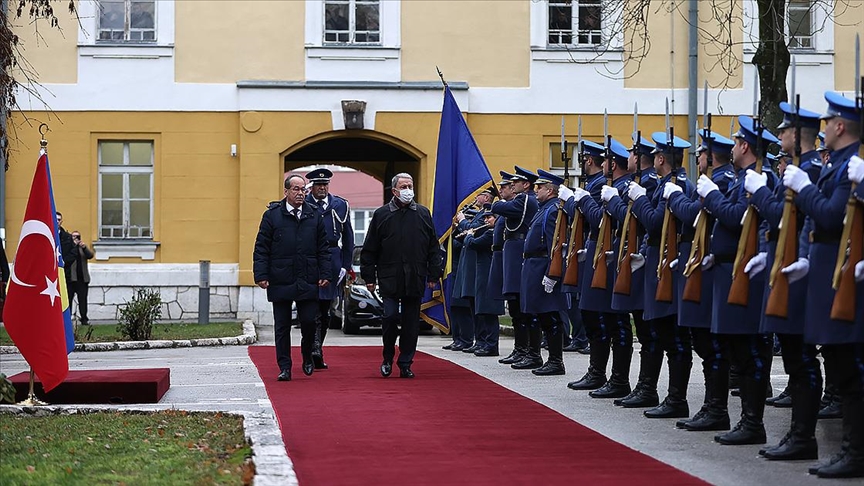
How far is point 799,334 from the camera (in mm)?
8133

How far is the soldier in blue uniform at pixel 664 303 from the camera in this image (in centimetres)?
1030

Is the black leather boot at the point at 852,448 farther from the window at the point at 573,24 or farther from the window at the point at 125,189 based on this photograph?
the window at the point at 125,189

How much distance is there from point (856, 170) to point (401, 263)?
7.19m

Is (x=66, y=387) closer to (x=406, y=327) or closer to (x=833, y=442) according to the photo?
(x=406, y=327)

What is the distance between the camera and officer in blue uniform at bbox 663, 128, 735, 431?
945cm

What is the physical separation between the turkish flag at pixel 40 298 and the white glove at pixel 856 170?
6.23 m

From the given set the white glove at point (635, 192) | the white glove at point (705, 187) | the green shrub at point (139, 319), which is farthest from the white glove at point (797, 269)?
the green shrub at point (139, 319)

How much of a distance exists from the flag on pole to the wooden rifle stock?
11.4m

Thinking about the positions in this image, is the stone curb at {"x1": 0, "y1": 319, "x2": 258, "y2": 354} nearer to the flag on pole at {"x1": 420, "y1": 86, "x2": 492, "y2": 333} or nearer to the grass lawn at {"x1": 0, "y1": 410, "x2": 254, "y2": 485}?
the flag on pole at {"x1": 420, "y1": 86, "x2": 492, "y2": 333}

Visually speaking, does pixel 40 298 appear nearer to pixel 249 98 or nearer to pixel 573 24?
pixel 249 98

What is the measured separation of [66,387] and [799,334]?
5.90m

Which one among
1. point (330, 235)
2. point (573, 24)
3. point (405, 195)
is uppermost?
point (573, 24)

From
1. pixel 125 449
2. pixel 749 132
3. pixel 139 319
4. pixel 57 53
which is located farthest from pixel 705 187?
pixel 57 53

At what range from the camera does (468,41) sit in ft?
89.4
